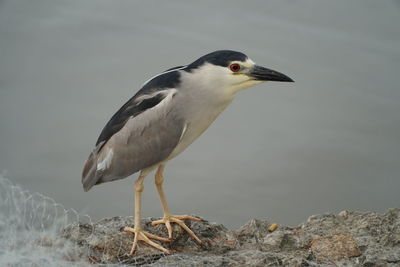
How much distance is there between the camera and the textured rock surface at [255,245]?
405cm

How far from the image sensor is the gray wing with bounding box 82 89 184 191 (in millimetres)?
4328

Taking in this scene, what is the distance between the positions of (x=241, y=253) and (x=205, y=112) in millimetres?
1079

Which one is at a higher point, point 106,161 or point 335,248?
point 106,161

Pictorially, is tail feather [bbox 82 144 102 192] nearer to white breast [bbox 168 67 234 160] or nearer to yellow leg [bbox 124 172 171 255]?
yellow leg [bbox 124 172 171 255]

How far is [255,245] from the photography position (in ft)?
15.5

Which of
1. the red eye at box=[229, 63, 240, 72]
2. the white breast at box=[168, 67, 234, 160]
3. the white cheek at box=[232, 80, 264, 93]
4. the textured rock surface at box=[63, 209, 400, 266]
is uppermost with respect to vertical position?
the red eye at box=[229, 63, 240, 72]

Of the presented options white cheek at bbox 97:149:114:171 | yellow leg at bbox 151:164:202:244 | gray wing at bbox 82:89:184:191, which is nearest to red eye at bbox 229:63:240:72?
gray wing at bbox 82:89:184:191

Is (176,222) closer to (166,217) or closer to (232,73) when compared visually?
(166,217)

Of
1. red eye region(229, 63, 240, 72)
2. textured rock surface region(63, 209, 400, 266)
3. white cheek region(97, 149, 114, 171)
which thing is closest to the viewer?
textured rock surface region(63, 209, 400, 266)

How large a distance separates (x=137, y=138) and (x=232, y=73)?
89cm

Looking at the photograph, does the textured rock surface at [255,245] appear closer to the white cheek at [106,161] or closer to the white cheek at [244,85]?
the white cheek at [106,161]

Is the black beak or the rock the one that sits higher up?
the black beak

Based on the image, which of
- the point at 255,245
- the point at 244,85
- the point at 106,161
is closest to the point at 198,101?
the point at 244,85

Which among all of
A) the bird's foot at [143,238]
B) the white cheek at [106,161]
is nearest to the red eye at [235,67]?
the white cheek at [106,161]
